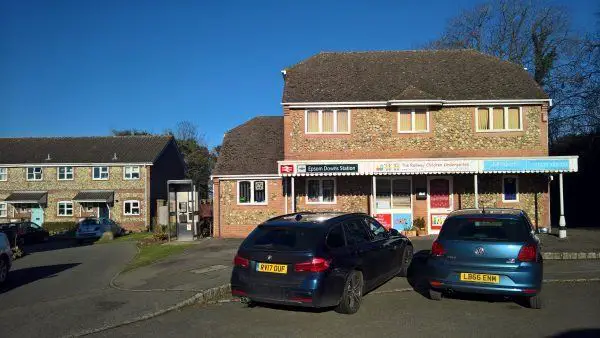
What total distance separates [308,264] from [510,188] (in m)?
15.1

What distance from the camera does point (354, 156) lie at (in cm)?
2016

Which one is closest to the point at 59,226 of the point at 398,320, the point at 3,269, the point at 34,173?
the point at 34,173

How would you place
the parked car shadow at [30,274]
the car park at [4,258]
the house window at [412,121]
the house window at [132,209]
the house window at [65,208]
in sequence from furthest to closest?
the house window at [65,208] < the house window at [132,209] < the house window at [412,121] < the parked car shadow at [30,274] < the car park at [4,258]

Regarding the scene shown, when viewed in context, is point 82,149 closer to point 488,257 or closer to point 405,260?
point 405,260

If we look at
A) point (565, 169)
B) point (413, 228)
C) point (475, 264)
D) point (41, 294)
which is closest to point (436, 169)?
point (413, 228)

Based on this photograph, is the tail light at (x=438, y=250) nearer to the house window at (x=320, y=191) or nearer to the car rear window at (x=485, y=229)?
the car rear window at (x=485, y=229)

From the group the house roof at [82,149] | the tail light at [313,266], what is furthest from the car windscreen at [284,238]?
the house roof at [82,149]

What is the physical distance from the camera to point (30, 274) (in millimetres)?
14609

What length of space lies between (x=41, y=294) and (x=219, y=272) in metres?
3.87

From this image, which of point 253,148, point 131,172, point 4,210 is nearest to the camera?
point 253,148

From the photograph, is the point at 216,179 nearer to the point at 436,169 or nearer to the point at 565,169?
the point at 436,169

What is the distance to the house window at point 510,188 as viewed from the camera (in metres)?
19.9

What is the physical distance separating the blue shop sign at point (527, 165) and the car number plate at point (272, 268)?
42.0 ft

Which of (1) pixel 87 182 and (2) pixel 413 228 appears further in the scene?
(1) pixel 87 182
